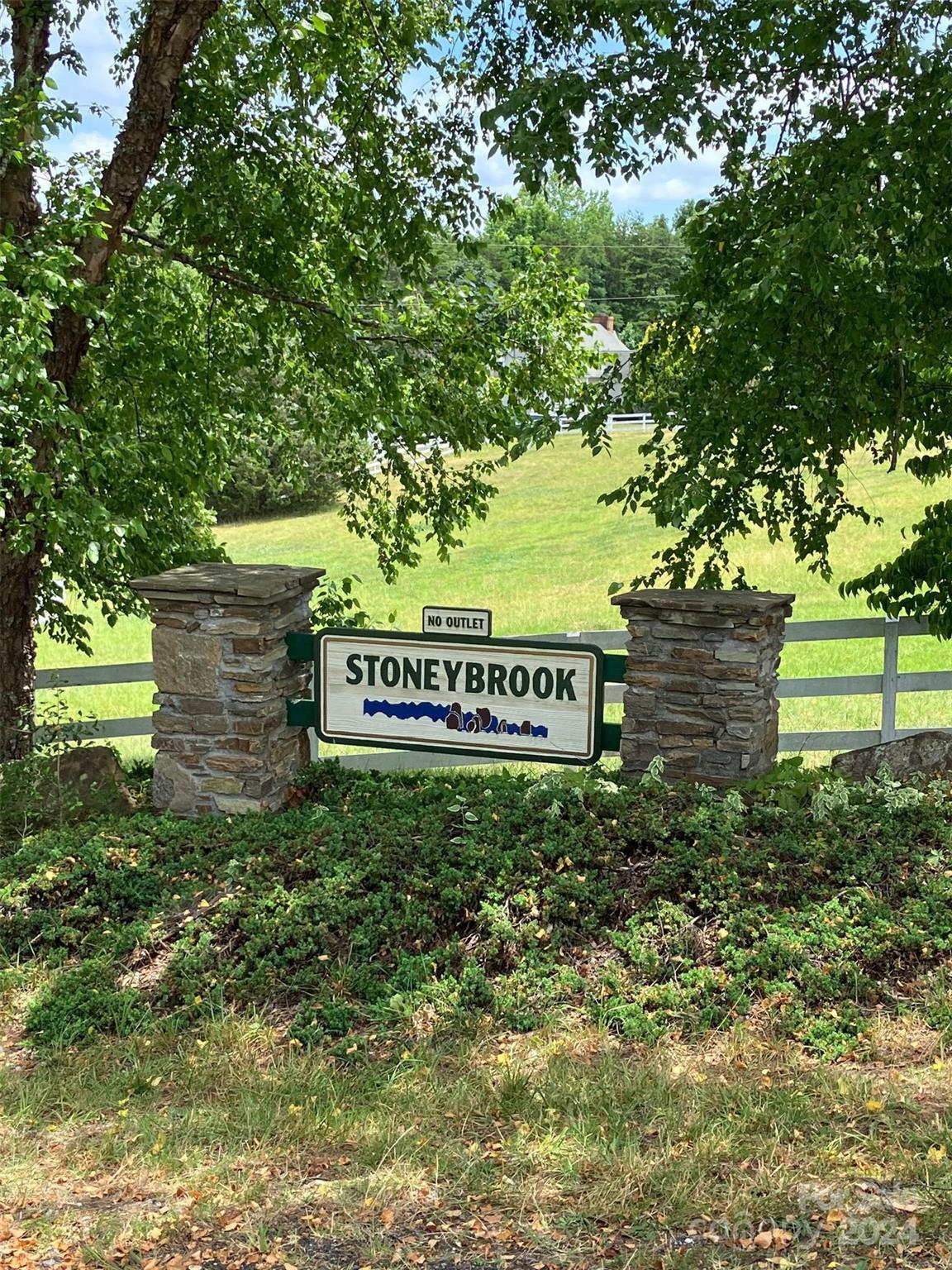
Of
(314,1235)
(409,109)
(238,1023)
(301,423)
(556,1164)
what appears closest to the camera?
(314,1235)

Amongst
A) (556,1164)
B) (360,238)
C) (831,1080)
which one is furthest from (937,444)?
(556,1164)

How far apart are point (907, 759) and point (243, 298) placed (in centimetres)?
589

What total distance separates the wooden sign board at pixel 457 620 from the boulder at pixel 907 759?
221 centimetres

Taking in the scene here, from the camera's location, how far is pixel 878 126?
228 inches

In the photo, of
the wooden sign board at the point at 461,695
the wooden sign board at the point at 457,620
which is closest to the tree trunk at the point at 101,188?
the wooden sign board at the point at 461,695

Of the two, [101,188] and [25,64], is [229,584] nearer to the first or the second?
[101,188]

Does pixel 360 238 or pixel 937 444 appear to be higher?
pixel 360 238

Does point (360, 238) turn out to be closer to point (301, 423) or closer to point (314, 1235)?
point (301, 423)

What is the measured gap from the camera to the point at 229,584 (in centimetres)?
604

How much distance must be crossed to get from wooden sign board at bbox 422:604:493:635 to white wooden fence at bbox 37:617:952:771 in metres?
0.92

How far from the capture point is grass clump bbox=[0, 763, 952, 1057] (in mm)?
4398

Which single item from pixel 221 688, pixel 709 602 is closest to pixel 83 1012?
pixel 221 688

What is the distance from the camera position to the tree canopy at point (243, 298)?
7.10m

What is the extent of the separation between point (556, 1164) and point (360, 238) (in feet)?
23.3
